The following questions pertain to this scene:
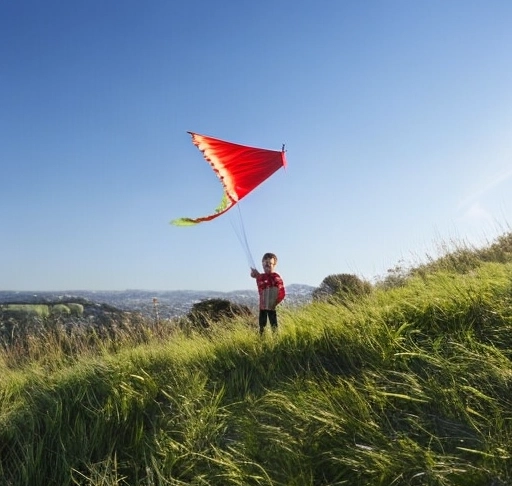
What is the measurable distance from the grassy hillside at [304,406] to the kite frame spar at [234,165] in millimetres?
2241

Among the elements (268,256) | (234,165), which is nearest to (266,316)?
(268,256)

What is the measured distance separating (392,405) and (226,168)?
4.82 meters

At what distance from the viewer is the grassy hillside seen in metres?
3.25

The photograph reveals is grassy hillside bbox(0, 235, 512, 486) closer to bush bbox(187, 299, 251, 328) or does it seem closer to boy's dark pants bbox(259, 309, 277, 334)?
boy's dark pants bbox(259, 309, 277, 334)

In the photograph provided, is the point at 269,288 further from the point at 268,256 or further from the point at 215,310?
the point at 215,310

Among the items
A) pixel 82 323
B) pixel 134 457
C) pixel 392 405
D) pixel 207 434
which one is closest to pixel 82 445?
pixel 134 457

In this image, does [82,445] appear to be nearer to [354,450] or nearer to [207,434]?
[207,434]

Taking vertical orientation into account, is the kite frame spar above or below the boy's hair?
above

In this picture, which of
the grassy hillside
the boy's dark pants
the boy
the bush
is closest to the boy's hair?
the boy

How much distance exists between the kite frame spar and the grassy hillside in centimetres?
224

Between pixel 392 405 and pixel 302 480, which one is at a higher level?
pixel 392 405

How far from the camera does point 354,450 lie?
324 centimetres

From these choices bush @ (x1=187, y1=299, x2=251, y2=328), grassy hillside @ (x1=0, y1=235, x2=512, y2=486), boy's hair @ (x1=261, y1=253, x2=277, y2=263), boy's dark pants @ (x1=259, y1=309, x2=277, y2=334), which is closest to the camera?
grassy hillside @ (x1=0, y1=235, x2=512, y2=486)

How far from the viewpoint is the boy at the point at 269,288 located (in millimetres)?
7035
